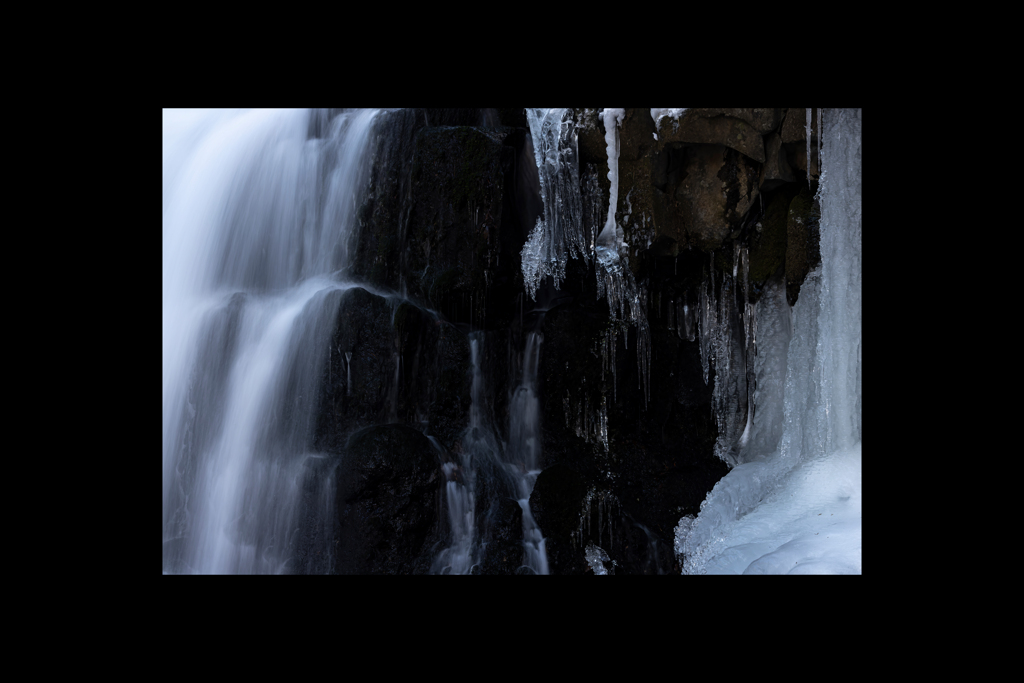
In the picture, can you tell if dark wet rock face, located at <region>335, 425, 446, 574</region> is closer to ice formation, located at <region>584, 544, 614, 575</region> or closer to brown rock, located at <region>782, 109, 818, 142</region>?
ice formation, located at <region>584, 544, 614, 575</region>

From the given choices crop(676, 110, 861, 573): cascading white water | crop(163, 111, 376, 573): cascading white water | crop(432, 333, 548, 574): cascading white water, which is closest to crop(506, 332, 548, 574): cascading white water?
crop(432, 333, 548, 574): cascading white water

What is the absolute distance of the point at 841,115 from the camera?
13.2ft

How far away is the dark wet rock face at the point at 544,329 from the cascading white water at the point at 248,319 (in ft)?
0.65

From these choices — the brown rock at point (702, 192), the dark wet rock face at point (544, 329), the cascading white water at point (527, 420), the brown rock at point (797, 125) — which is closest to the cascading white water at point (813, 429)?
the brown rock at point (797, 125)

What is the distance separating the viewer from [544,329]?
582 cm

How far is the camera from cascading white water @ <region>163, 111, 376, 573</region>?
15.0 feet

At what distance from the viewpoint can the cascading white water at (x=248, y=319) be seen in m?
4.59

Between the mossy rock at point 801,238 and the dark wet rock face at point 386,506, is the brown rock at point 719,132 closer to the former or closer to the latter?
the mossy rock at point 801,238

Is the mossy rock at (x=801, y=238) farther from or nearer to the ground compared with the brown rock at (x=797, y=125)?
nearer to the ground

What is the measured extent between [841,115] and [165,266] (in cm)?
571

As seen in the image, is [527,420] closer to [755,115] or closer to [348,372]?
[348,372]

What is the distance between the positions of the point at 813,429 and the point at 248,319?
193 inches

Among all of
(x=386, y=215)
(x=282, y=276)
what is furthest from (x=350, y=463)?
(x=386, y=215)

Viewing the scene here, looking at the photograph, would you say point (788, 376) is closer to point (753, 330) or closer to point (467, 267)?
point (753, 330)
